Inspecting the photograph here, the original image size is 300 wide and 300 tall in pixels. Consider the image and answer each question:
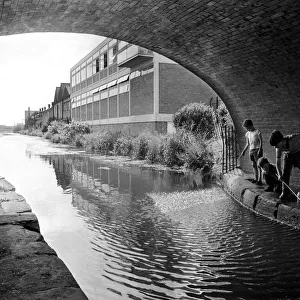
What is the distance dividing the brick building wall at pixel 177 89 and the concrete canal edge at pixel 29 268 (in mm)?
19957

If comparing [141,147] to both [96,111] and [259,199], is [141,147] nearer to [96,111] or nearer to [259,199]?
[259,199]

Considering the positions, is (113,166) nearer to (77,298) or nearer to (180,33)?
(180,33)

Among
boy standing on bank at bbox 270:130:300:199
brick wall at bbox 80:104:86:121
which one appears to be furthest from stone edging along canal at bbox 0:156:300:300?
brick wall at bbox 80:104:86:121

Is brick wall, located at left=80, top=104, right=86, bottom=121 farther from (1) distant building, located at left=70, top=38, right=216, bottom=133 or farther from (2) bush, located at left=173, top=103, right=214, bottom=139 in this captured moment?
(2) bush, located at left=173, top=103, right=214, bottom=139

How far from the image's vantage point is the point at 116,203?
8.67 metres

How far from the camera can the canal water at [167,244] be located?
4121 millimetres

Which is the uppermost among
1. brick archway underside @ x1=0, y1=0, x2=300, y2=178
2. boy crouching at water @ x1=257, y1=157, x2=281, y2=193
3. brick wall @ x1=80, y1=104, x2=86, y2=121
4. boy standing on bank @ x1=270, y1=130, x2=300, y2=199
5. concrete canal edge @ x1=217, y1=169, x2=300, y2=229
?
brick wall @ x1=80, y1=104, x2=86, y2=121

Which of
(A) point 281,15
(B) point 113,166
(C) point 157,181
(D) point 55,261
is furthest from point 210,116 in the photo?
(D) point 55,261

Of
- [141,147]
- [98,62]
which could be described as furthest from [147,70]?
[98,62]

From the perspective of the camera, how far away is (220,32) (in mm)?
8016

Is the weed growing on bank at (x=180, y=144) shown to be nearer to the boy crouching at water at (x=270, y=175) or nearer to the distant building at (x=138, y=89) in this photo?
the distant building at (x=138, y=89)

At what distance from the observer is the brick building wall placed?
24641 millimetres

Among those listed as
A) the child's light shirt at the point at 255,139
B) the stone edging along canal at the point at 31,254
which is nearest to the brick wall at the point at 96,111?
the child's light shirt at the point at 255,139

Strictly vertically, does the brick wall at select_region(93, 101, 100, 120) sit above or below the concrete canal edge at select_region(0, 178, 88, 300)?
above
